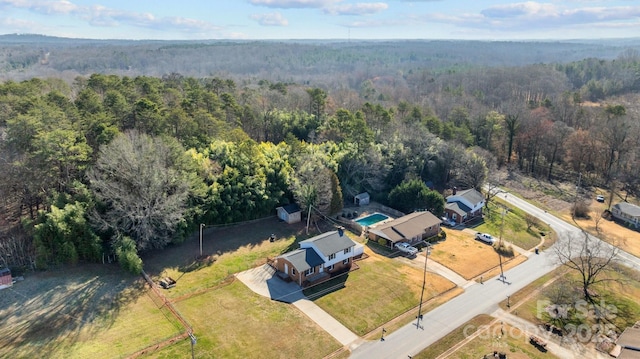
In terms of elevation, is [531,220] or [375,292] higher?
[375,292]

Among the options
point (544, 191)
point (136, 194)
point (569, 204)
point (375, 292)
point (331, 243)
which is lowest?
point (569, 204)

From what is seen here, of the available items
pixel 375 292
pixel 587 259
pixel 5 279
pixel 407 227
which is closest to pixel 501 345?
pixel 375 292

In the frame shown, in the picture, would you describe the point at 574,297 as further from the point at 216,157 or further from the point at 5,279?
the point at 5,279

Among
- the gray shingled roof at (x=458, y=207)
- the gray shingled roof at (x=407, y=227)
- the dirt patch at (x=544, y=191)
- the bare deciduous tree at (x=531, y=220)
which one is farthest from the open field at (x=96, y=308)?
the dirt patch at (x=544, y=191)

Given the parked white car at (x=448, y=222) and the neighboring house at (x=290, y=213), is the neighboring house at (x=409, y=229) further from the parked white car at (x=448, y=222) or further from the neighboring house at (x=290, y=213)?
the neighboring house at (x=290, y=213)

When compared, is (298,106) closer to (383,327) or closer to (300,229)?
(300,229)

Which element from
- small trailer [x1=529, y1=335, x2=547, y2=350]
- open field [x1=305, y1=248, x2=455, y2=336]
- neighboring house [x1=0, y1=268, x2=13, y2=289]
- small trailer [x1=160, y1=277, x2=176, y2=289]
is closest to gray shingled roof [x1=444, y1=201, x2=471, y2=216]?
open field [x1=305, y1=248, x2=455, y2=336]
